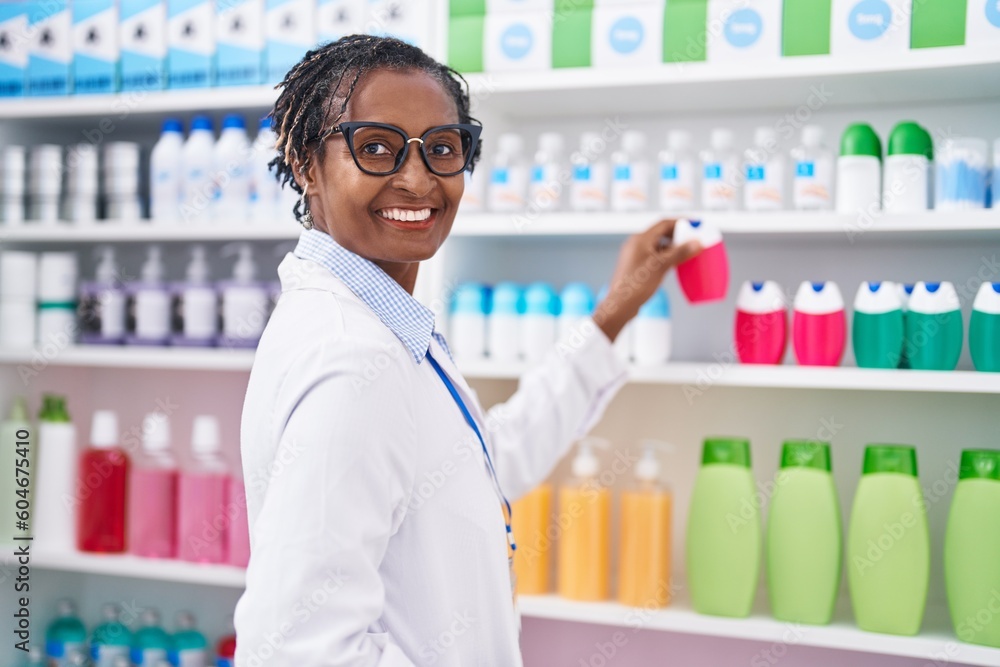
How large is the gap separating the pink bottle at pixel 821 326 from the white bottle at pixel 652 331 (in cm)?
24

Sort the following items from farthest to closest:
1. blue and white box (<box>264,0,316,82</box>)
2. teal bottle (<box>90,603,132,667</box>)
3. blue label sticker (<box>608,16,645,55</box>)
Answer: teal bottle (<box>90,603,132,667</box>) → blue and white box (<box>264,0,316,82</box>) → blue label sticker (<box>608,16,645,55</box>)

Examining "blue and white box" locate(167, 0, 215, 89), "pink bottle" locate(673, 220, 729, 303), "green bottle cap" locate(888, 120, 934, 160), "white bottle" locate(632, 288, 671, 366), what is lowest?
"white bottle" locate(632, 288, 671, 366)

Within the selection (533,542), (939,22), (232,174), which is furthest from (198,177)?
(939,22)

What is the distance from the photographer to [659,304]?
179 centimetres

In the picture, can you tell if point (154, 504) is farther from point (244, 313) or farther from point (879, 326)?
point (879, 326)

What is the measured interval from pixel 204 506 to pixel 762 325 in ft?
4.03

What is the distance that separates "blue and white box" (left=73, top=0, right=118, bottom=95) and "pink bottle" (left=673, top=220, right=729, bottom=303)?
51.4 inches

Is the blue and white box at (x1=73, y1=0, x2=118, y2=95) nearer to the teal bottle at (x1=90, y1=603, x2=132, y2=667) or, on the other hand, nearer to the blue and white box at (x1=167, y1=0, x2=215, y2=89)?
the blue and white box at (x1=167, y1=0, x2=215, y2=89)

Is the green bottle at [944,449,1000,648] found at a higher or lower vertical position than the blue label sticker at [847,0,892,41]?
lower

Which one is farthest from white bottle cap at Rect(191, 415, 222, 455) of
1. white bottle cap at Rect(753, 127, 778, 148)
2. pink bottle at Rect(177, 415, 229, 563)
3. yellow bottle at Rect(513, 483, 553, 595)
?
white bottle cap at Rect(753, 127, 778, 148)

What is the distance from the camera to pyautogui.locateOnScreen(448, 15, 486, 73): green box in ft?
6.10

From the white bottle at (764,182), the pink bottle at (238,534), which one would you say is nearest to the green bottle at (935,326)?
the white bottle at (764,182)

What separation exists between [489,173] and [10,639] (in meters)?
1.54

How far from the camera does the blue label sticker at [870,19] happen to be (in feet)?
5.32
